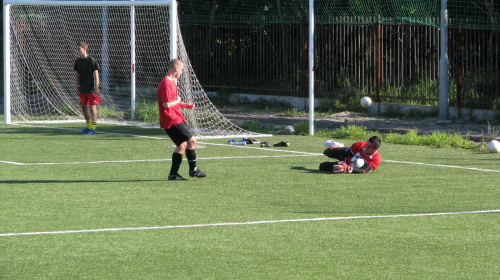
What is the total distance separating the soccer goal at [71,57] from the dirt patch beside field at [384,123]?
6.20 feet

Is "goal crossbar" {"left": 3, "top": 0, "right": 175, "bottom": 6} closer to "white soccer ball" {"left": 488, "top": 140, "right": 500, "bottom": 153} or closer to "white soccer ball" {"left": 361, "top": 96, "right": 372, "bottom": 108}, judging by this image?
"white soccer ball" {"left": 361, "top": 96, "right": 372, "bottom": 108}

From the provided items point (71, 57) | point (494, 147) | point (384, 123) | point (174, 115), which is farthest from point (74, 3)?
point (494, 147)

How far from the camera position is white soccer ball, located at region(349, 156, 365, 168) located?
1323 cm

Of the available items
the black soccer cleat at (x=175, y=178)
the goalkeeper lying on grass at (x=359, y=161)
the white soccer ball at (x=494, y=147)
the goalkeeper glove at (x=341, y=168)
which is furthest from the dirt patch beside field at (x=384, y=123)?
the black soccer cleat at (x=175, y=178)

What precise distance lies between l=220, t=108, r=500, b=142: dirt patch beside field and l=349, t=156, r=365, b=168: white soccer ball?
16.4ft

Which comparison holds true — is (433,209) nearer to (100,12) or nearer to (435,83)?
(435,83)

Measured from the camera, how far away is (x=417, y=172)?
529 inches

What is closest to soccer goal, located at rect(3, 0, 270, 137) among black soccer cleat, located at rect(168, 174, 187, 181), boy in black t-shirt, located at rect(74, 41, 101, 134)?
boy in black t-shirt, located at rect(74, 41, 101, 134)

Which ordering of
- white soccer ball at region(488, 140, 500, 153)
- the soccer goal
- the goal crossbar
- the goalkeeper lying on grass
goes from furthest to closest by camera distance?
the soccer goal → the goal crossbar → white soccer ball at region(488, 140, 500, 153) → the goalkeeper lying on grass

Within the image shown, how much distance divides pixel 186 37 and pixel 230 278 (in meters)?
23.7

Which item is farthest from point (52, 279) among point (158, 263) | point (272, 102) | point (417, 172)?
point (272, 102)

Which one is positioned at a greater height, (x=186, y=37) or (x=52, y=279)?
(x=186, y=37)

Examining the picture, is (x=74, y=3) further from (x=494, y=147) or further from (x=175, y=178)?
(x=494, y=147)

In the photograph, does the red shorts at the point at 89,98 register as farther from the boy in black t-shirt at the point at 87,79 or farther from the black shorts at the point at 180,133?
the black shorts at the point at 180,133
